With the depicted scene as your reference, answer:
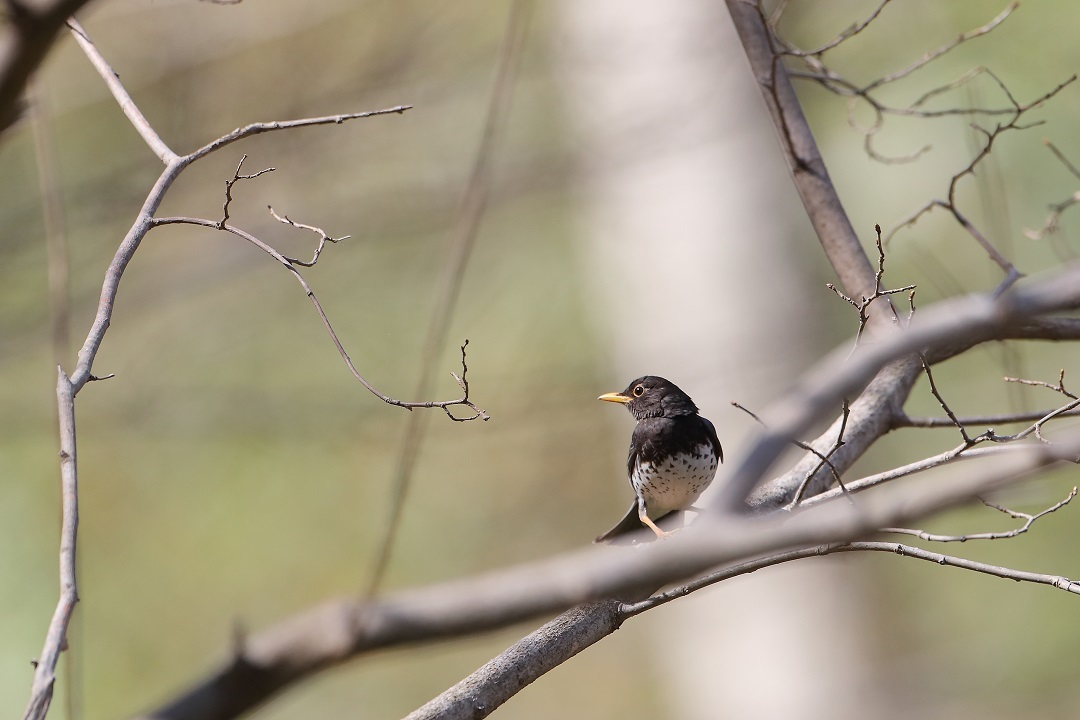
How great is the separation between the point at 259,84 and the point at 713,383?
12.7 feet

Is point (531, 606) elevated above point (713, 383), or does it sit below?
below

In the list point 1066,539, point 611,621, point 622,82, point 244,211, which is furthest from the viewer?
point 1066,539

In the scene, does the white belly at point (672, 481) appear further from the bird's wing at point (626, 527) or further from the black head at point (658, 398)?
the black head at point (658, 398)

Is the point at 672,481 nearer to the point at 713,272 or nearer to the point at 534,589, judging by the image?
the point at 534,589

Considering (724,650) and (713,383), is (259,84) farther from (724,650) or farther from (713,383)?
(724,650)

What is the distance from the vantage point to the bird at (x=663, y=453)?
3.04 m

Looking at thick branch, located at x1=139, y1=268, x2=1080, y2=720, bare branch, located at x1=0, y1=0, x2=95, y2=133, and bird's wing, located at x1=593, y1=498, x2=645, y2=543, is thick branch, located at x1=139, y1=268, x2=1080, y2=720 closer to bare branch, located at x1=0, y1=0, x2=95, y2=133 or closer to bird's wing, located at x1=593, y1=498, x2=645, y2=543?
bare branch, located at x1=0, y1=0, x2=95, y2=133

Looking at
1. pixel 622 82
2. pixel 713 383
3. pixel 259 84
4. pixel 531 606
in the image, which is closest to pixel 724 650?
pixel 713 383

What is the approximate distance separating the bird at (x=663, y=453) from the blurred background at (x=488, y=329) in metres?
1.41

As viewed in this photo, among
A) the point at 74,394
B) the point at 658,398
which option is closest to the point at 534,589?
the point at 74,394

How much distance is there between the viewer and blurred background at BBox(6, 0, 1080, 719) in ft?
19.8

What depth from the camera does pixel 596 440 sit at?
9164 millimetres

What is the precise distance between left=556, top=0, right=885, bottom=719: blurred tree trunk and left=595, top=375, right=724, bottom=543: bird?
7.81ft

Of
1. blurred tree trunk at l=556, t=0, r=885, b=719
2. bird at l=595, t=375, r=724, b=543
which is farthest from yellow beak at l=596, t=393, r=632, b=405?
blurred tree trunk at l=556, t=0, r=885, b=719
